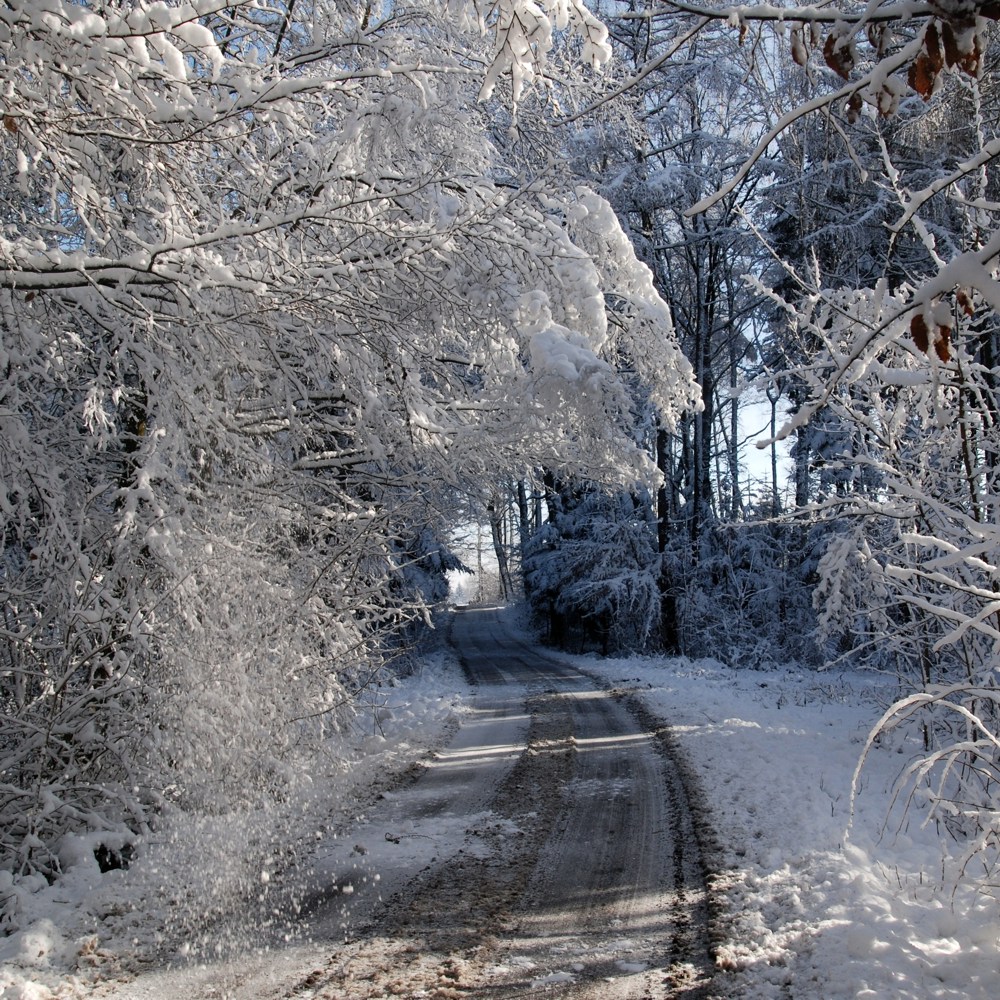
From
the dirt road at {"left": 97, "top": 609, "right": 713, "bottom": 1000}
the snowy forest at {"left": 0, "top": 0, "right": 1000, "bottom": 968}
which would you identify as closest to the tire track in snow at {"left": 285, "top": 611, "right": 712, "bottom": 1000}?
the dirt road at {"left": 97, "top": 609, "right": 713, "bottom": 1000}

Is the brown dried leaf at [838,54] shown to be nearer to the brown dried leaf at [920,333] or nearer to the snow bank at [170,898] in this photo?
the brown dried leaf at [920,333]

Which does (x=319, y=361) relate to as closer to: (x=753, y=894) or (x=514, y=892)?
(x=514, y=892)

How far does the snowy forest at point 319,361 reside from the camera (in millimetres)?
3764

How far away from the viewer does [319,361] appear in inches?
226

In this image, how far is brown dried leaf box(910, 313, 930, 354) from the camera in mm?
1746

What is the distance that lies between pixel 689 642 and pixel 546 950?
18991 mm

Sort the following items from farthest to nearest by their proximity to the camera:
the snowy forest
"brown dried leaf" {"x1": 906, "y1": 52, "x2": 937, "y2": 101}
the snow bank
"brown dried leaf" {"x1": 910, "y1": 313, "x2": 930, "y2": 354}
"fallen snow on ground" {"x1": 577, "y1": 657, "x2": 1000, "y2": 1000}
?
the snow bank < the snowy forest < "fallen snow on ground" {"x1": 577, "y1": 657, "x2": 1000, "y2": 1000} < "brown dried leaf" {"x1": 906, "y1": 52, "x2": 937, "y2": 101} < "brown dried leaf" {"x1": 910, "y1": 313, "x2": 930, "y2": 354}

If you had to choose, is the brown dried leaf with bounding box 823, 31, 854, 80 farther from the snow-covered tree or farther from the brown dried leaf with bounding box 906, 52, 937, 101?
the snow-covered tree

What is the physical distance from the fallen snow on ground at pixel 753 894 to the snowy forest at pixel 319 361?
0.37 meters

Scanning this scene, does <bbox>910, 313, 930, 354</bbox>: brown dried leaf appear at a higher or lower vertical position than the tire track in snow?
higher

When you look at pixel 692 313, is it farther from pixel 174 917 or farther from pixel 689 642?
pixel 174 917

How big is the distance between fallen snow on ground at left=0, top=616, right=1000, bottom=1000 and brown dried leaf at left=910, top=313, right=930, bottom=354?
3.01 m

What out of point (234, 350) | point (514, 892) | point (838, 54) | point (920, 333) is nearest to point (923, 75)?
point (838, 54)

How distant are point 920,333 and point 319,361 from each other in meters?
4.58
